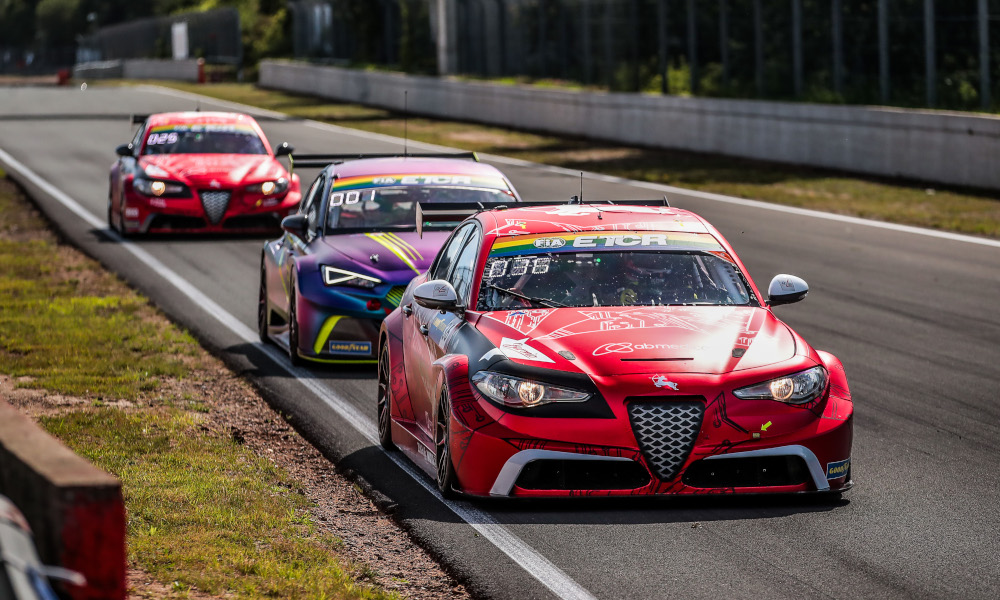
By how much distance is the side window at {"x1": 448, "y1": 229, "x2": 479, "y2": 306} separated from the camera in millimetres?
8562

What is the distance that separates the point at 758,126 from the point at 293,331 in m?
20.2

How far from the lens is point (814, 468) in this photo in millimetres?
7531

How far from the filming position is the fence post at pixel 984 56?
25188mm

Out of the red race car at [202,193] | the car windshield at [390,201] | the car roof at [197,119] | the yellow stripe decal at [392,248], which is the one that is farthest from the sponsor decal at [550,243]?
the car roof at [197,119]

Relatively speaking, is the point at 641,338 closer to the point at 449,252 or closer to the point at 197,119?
the point at 449,252

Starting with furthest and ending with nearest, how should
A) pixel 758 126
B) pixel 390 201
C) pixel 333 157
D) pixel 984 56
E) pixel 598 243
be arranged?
pixel 758 126
pixel 984 56
pixel 333 157
pixel 390 201
pixel 598 243

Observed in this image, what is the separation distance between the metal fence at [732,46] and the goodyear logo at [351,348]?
54.3ft

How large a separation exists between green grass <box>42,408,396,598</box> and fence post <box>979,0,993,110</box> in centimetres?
1846

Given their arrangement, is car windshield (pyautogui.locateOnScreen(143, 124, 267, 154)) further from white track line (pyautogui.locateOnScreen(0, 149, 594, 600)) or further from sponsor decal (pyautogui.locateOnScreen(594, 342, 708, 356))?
sponsor decal (pyautogui.locateOnScreen(594, 342, 708, 356))

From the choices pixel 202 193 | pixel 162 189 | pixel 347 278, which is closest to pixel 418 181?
pixel 347 278

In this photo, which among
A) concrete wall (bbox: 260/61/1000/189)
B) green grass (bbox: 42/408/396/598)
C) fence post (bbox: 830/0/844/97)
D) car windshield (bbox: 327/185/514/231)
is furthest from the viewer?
fence post (bbox: 830/0/844/97)

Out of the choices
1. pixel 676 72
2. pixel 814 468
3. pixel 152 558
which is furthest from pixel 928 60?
pixel 152 558

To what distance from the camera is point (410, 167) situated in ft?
43.7

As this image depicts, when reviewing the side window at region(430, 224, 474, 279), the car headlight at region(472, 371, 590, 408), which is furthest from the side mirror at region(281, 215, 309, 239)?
the car headlight at region(472, 371, 590, 408)
